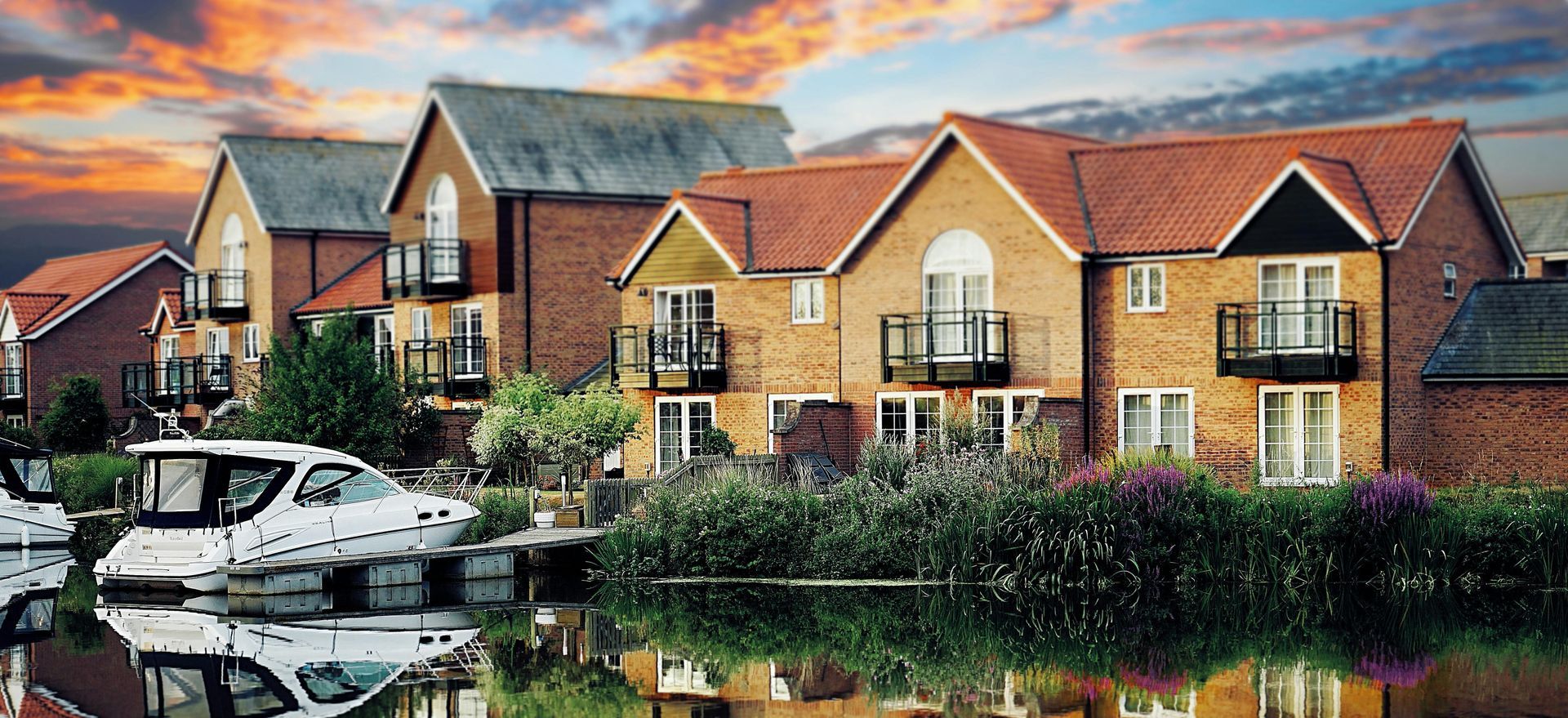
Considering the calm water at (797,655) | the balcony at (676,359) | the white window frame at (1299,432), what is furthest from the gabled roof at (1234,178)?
the calm water at (797,655)

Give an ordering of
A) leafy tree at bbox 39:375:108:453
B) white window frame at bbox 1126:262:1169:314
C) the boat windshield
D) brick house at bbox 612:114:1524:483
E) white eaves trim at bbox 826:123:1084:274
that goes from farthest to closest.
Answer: leafy tree at bbox 39:375:108:453, white eaves trim at bbox 826:123:1084:274, white window frame at bbox 1126:262:1169:314, brick house at bbox 612:114:1524:483, the boat windshield

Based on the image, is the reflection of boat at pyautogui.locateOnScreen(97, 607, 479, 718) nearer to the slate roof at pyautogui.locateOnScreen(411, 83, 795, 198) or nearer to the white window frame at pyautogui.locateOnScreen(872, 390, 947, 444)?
the white window frame at pyautogui.locateOnScreen(872, 390, 947, 444)

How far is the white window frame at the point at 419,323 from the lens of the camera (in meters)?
49.1

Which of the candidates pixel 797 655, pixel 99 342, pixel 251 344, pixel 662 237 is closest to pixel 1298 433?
pixel 662 237

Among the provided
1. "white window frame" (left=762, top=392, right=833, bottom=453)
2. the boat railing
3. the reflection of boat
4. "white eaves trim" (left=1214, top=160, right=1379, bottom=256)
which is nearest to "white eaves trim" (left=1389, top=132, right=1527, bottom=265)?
"white eaves trim" (left=1214, top=160, right=1379, bottom=256)

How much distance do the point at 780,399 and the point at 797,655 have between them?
1771 centimetres

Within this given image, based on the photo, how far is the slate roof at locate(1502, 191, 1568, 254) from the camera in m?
57.5

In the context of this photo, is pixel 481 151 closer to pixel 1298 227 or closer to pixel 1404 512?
pixel 1298 227

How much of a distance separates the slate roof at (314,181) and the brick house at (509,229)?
5875mm

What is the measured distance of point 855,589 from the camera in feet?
94.8

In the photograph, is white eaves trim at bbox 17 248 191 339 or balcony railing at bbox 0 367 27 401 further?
balcony railing at bbox 0 367 27 401

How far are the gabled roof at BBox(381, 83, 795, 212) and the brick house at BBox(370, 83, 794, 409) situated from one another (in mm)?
47

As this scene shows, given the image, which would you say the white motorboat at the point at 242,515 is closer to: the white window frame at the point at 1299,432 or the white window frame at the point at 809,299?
the white window frame at the point at 809,299

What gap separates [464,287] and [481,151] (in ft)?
11.3
